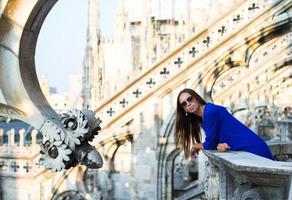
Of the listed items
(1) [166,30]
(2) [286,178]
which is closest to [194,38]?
(2) [286,178]

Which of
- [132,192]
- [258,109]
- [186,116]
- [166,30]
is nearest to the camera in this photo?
[186,116]

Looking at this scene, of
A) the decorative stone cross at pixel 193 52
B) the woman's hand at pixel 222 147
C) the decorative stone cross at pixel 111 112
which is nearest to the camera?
the woman's hand at pixel 222 147

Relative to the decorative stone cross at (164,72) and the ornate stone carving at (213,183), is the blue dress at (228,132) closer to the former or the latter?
the ornate stone carving at (213,183)

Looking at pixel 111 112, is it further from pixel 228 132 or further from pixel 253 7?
pixel 228 132

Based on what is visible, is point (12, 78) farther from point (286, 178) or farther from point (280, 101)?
point (280, 101)

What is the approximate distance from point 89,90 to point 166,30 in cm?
1004

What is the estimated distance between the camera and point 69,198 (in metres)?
9.59

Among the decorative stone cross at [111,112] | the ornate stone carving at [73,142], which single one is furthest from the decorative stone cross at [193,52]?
the ornate stone carving at [73,142]

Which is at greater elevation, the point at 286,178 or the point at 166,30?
the point at 166,30

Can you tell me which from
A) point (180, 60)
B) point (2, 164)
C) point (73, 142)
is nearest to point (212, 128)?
point (73, 142)

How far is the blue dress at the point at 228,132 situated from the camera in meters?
2.71

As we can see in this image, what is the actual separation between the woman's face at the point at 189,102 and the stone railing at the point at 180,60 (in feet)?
19.0

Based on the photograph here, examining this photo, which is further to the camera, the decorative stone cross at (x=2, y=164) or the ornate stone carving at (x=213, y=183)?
the decorative stone cross at (x=2, y=164)

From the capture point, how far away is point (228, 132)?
109 inches
